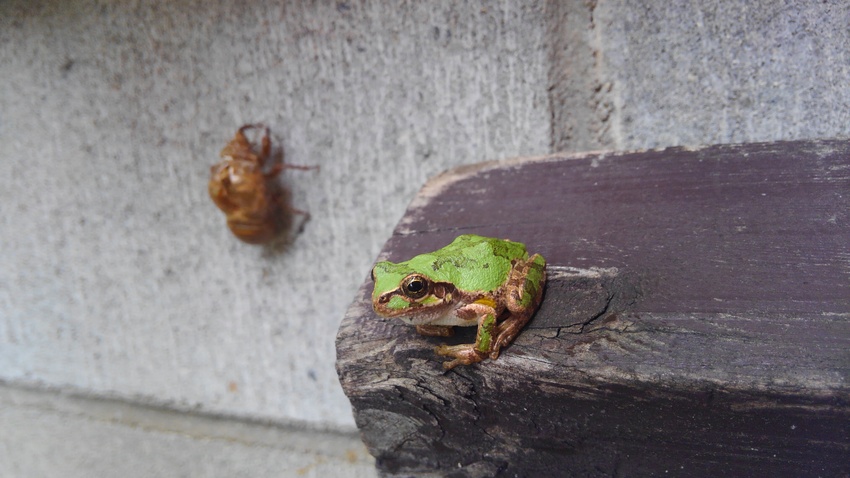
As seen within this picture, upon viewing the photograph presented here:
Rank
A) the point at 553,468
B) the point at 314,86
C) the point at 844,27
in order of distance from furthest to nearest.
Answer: the point at 314,86 → the point at 844,27 → the point at 553,468

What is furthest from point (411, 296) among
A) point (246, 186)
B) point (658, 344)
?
point (246, 186)

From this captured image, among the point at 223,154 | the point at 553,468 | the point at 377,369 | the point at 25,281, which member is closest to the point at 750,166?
the point at 553,468

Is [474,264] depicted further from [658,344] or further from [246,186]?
[246,186]

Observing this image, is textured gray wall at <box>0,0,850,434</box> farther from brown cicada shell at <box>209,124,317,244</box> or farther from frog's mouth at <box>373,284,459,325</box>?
frog's mouth at <box>373,284,459,325</box>

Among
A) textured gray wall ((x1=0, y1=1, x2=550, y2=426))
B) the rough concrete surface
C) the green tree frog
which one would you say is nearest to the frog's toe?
the green tree frog

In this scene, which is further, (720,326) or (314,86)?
(314,86)

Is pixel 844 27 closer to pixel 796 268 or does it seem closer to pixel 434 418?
pixel 796 268
